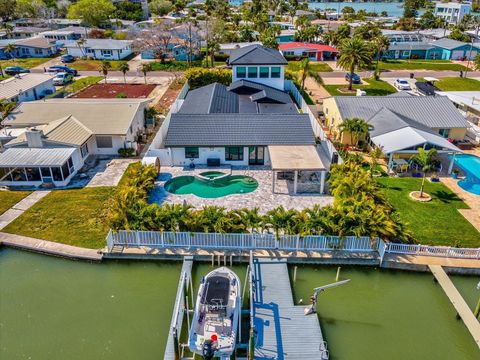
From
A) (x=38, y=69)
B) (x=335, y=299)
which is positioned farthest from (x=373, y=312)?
(x=38, y=69)

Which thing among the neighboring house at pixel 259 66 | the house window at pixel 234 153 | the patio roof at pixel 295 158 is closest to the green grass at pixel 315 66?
the neighboring house at pixel 259 66

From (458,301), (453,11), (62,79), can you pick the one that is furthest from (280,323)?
(453,11)

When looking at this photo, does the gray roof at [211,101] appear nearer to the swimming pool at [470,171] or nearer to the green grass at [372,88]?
the green grass at [372,88]

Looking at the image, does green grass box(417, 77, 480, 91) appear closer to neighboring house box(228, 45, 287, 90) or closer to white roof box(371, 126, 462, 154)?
neighboring house box(228, 45, 287, 90)

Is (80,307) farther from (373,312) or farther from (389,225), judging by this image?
(389,225)

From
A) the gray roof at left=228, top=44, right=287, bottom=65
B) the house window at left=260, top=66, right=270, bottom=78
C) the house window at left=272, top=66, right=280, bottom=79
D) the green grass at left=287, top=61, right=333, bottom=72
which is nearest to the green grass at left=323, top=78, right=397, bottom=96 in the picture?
the green grass at left=287, top=61, right=333, bottom=72

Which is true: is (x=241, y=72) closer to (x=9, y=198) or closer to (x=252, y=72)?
(x=252, y=72)
